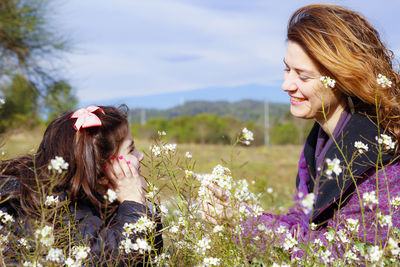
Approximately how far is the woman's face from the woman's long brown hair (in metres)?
0.05

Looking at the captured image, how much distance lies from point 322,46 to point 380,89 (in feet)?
1.50

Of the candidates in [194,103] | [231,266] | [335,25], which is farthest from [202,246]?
[194,103]

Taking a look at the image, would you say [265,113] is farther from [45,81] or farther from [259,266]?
[259,266]

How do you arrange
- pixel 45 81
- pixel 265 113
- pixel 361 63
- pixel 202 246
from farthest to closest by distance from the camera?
pixel 265 113 < pixel 45 81 < pixel 361 63 < pixel 202 246

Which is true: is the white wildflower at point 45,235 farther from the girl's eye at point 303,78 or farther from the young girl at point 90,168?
the girl's eye at point 303,78

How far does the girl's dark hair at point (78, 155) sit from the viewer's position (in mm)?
2451

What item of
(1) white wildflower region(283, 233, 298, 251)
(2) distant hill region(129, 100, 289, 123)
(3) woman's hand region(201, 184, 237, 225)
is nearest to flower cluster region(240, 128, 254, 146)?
(3) woman's hand region(201, 184, 237, 225)

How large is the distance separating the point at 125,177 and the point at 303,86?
4.27ft

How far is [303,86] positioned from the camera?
2.70m

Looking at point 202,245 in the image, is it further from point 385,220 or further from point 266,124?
Result: point 266,124

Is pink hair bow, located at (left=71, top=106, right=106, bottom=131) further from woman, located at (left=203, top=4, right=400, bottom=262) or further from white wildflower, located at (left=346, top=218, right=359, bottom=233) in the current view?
white wildflower, located at (left=346, top=218, right=359, bottom=233)

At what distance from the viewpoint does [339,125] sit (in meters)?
2.88

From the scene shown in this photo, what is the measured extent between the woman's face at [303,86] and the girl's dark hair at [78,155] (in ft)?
3.76

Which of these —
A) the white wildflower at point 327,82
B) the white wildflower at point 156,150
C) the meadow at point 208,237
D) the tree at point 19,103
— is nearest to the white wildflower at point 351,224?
the meadow at point 208,237
